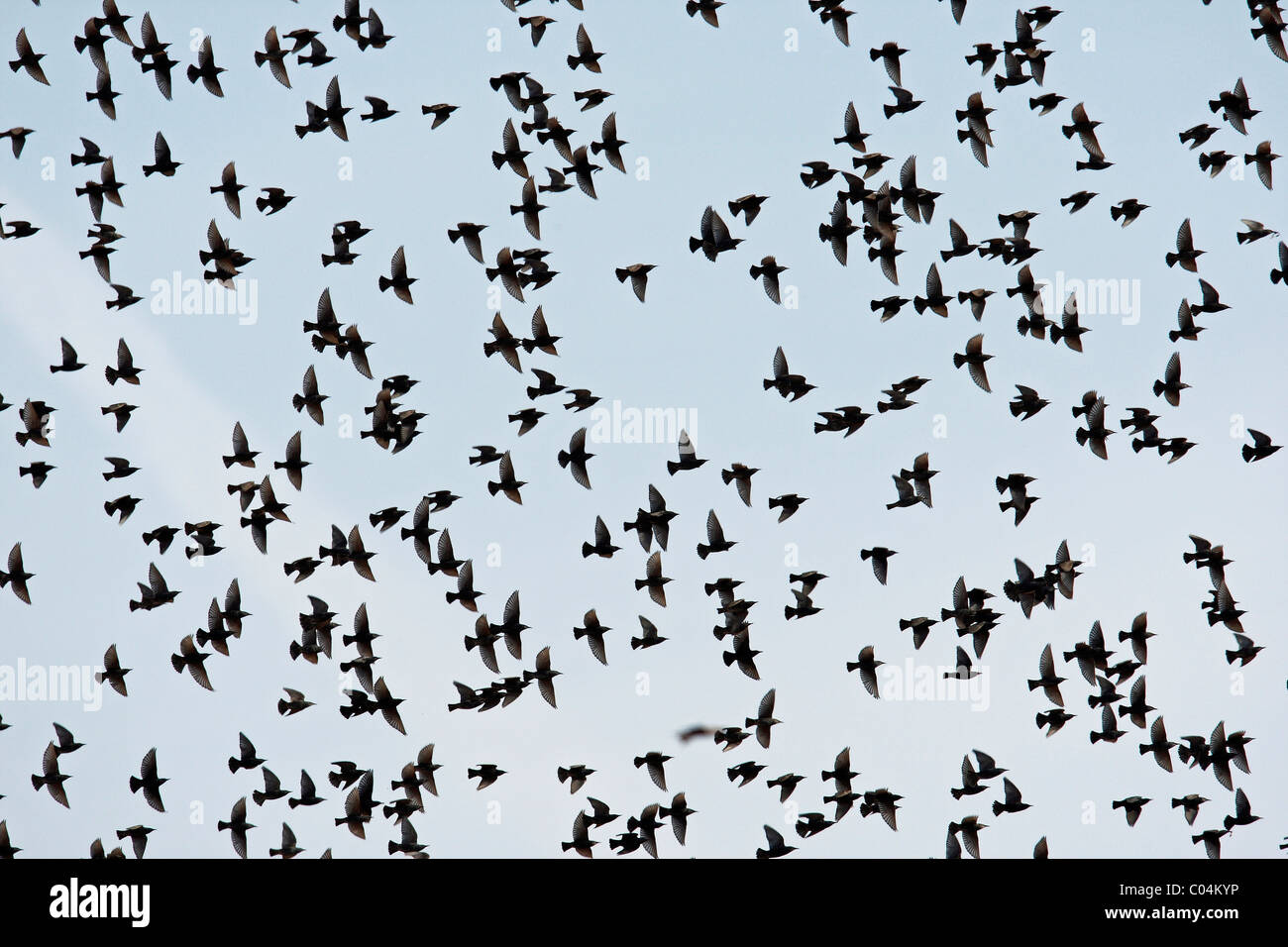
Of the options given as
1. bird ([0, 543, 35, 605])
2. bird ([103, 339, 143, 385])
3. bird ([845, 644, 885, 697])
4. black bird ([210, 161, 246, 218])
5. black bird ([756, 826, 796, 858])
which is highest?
black bird ([210, 161, 246, 218])

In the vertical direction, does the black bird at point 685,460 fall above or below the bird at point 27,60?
below

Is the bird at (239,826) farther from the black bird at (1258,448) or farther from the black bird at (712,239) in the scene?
the black bird at (1258,448)

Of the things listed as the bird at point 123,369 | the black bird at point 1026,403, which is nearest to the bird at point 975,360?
the black bird at point 1026,403

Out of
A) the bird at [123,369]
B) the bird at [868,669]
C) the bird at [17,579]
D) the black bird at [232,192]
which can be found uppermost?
the black bird at [232,192]

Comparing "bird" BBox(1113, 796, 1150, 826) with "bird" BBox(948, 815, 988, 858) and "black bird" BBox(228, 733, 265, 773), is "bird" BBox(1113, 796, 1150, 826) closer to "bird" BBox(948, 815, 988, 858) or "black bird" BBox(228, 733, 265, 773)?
"bird" BBox(948, 815, 988, 858)

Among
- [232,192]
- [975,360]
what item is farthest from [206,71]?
[975,360]

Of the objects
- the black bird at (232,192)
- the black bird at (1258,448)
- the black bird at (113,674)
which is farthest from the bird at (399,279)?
the black bird at (1258,448)

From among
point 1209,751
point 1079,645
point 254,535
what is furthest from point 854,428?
point 254,535

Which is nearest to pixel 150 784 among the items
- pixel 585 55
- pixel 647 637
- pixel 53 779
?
pixel 53 779

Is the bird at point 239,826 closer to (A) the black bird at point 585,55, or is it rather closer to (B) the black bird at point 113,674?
(B) the black bird at point 113,674

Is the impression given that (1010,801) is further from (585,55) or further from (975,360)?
(585,55)

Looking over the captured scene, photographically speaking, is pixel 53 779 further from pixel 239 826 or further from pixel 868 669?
pixel 868 669

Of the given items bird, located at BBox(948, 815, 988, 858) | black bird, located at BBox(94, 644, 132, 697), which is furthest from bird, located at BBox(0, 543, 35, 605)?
bird, located at BBox(948, 815, 988, 858)

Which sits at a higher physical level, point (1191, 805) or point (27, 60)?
point (27, 60)
